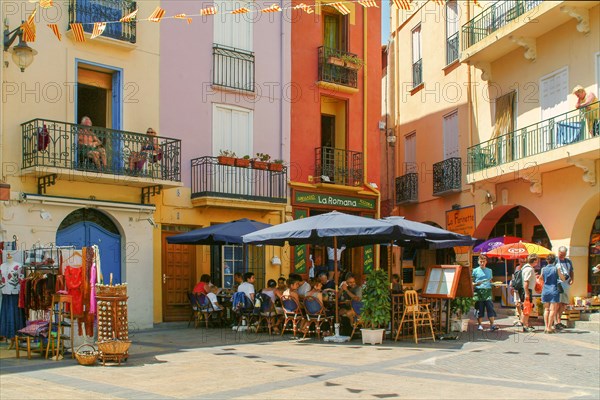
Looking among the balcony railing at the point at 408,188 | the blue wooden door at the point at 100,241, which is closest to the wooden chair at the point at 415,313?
the blue wooden door at the point at 100,241

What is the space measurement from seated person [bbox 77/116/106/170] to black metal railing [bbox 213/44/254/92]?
4.41 m

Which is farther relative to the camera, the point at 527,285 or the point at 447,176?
the point at 447,176

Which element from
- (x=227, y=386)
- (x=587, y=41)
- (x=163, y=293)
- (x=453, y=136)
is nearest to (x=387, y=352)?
(x=227, y=386)

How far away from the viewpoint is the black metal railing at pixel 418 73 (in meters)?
26.9

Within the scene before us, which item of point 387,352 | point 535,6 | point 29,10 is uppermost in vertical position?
point 29,10

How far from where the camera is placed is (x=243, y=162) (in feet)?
66.2

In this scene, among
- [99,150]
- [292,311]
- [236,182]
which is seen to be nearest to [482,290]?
[292,311]

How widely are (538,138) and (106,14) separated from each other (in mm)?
11447

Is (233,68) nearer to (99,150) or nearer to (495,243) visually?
(99,150)

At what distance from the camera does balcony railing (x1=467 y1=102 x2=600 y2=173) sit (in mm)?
16984

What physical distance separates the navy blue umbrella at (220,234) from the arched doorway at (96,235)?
135 cm

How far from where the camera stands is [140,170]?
685 inches

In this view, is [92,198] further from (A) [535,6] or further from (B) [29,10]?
(A) [535,6]

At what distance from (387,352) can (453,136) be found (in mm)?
13887
